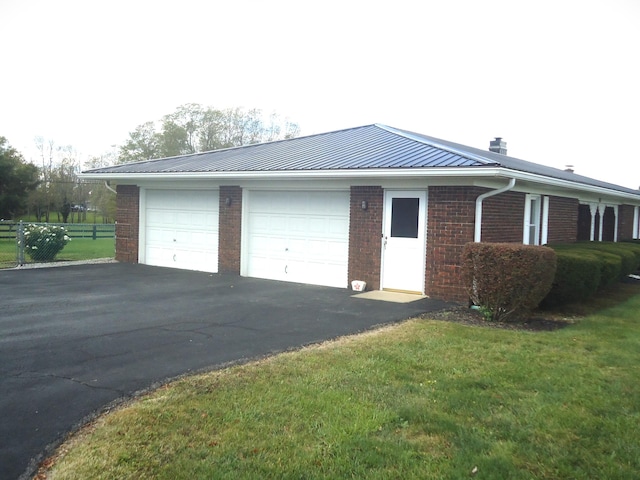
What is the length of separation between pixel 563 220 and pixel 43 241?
51.7 ft

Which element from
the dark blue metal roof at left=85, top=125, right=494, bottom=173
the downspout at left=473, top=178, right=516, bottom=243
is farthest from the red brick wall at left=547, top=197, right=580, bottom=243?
the downspout at left=473, top=178, right=516, bottom=243

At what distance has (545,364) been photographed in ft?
20.5

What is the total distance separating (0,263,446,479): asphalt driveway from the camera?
460cm

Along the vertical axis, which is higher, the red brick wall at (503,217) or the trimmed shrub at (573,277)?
the red brick wall at (503,217)

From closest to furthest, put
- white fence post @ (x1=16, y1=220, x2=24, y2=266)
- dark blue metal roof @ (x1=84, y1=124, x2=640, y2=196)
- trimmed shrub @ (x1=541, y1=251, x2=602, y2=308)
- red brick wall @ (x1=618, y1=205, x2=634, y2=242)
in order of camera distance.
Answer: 1. trimmed shrub @ (x1=541, y1=251, x2=602, y2=308)
2. dark blue metal roof @ (x1=84, y1=124, x2=640, y2=196)
3. white fence post @ (x1=16, y1=220, x2=24, y2=266)
4. red brick wall @ (x1=618, y1=205, x2=634, y2=242)

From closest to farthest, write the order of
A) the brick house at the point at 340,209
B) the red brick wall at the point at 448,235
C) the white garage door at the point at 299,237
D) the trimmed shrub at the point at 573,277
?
the trimmed shrub at the point at 573,277 → the red brick wall at the point at 448,235 → the brick house at the point at 340,209 → the white garage door at the point at 299,237

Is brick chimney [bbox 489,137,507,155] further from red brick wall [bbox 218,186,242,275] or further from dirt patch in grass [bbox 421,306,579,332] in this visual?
dirt patch in grass [bbox 421,306,579,332]

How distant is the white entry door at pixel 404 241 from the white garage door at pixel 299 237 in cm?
105

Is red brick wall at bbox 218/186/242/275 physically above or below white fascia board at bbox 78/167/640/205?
below

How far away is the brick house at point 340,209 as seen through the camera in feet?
35.2

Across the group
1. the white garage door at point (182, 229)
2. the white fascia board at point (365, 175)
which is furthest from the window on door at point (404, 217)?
the white garage door at point (182, 229)

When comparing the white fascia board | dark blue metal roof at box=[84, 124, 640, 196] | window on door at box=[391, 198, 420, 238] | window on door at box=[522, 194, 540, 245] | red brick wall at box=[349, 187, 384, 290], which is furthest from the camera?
window on door at box=[522, 194, 540, 245]

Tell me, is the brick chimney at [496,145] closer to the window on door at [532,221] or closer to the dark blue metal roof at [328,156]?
the dark blue metal roof at [328,156]

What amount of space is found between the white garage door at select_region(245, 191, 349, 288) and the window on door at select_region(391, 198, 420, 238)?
3.99ft
